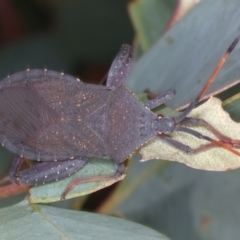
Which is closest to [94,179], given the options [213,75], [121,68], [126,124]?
[126,124]

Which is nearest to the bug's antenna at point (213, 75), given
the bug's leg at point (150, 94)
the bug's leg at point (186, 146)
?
the bug's leg at point (186, 146)

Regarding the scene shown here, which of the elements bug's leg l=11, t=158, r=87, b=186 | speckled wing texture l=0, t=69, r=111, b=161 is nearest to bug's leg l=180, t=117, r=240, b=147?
speckled wing texture l=0, t=69, r=111, b=161

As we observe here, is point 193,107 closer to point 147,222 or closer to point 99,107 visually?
point 99,107

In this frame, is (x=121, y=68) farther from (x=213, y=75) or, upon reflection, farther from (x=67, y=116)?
(x=213, y=75)

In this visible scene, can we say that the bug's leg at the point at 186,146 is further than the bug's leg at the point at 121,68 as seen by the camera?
No

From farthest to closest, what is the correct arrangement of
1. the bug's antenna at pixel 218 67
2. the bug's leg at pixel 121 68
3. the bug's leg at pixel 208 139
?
the bug's leg at pixel 121 68 → the bug's antenna at pixel 218 67 → the bug's leg at pixel 208 139

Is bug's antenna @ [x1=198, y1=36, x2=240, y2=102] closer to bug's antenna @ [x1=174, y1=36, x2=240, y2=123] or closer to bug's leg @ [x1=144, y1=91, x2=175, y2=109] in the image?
bug's antenna @ [x1=174, y1=36, x2=240, y2=123]

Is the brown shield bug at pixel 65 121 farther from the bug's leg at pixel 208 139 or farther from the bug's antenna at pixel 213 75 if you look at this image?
the bug's antenna at pixel 213 75

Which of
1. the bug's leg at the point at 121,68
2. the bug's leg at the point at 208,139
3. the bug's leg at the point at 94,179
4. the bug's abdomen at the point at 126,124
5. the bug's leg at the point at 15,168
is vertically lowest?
the bug's leg at the point at 208,139
